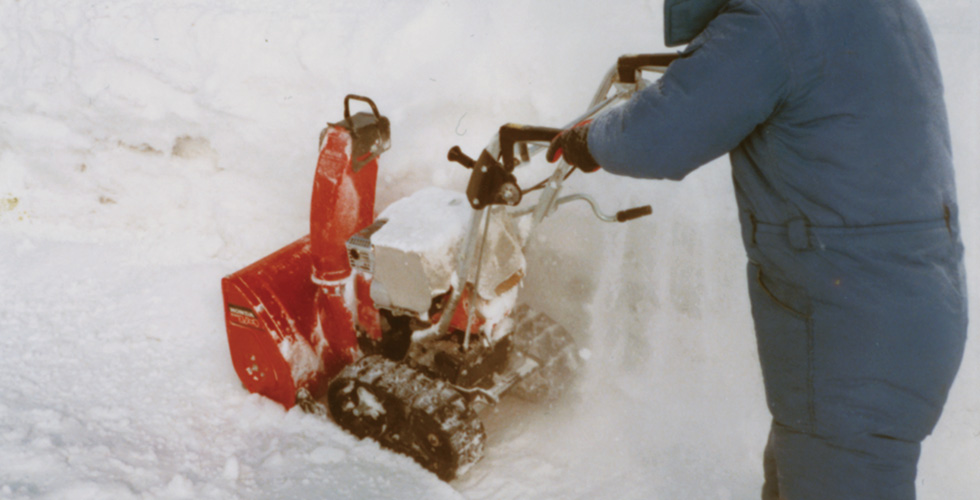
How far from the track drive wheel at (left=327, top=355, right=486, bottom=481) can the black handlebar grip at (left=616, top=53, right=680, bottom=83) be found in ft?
4.31

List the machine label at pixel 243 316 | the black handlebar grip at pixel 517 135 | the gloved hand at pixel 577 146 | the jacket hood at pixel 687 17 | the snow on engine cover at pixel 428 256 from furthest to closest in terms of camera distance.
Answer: the machine label at pixel 243 316, the snow on engine cover at pixel 428 256, the black handlebar grip at pixel 517 135, the gloved hand at pixel 577 146, the jacket hood at pixel 687 17

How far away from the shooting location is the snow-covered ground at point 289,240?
2.53 metres

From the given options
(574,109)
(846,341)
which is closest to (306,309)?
(574,109)

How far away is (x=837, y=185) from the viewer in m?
1.51

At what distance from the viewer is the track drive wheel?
7.84 feet

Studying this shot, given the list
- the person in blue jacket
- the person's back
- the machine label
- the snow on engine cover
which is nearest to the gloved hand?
the person in blue jacket

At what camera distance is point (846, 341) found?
158 cm

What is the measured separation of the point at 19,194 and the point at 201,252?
141cm

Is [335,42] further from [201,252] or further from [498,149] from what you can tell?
[498,149]

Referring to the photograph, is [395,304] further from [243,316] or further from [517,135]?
[517,135]

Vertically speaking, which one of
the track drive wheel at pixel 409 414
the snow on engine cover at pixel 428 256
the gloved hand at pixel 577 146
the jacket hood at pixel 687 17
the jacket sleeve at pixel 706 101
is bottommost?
the track drive wheel at pixel 409 414

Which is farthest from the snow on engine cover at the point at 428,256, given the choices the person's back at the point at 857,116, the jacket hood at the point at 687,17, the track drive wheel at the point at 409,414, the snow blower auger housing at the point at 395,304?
the person's back at the point at 857,116

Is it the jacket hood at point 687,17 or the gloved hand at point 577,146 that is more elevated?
the jacket hood at point 687,17

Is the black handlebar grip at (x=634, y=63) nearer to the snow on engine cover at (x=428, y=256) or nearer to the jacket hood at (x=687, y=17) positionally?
the jacket hood at (x=687, y=17)
